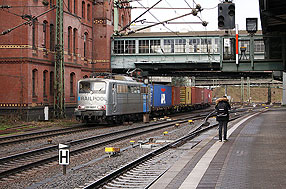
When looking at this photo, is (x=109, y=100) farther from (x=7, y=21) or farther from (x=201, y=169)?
(x=201, y=169)

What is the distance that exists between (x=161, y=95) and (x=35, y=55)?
12.9 meters

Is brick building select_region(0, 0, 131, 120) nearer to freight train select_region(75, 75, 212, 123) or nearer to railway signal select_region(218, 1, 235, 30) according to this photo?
freight train select_region(75, 75, 212, 123)

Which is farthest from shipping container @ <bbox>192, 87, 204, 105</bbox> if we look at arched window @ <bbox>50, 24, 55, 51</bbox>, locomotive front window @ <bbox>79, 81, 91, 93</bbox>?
locomotive front window @ <bbox>79, 81, 91, 93</bbox>

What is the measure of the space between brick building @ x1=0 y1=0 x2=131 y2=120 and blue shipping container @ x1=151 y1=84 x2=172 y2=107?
6.79m

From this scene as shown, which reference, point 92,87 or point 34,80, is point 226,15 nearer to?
point 92,87

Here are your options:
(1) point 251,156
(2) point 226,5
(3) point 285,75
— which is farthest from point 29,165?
(3) point 285,75

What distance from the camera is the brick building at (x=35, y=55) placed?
31172 millimetres

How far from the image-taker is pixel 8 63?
31469 millimetres

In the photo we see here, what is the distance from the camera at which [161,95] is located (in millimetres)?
40844

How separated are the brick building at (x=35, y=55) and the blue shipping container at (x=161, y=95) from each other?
22.3 feet

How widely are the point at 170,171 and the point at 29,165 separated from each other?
13.5 feet

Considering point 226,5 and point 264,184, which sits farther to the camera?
point 226,5

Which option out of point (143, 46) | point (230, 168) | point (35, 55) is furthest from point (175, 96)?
point (230, 168)

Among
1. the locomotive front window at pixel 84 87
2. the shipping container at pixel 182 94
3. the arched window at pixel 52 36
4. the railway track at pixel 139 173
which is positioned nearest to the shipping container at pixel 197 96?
the shipping container at pixel 182 94
